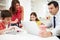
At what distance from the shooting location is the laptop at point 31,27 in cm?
Answer: 120

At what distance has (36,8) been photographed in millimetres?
1221

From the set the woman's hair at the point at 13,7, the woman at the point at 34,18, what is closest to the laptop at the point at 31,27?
the woman at the point at 34,18

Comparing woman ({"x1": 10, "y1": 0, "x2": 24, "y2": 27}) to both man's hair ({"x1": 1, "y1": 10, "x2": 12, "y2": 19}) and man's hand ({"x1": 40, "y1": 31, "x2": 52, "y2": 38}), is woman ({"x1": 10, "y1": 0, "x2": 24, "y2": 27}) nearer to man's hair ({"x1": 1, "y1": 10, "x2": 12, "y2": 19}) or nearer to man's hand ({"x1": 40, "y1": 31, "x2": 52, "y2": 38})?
man's hair ({"x1": 1, "y1": 10, "x2": 12, "y2": 19})

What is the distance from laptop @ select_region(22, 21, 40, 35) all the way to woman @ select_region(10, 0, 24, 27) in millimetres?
63

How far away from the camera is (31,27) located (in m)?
1.21

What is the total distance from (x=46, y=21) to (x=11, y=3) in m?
0.36

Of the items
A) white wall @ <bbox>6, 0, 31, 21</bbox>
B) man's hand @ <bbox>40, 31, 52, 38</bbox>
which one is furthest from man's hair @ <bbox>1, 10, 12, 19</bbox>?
man's hand @ <bbox>40, 31, 52, 38</bbox>

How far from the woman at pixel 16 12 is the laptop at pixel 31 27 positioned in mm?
63

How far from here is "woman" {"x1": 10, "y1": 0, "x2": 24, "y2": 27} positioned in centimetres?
117

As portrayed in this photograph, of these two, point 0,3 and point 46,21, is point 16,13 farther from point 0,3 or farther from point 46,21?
point 46,21

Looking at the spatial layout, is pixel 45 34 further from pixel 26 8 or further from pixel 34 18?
pixel 26 8

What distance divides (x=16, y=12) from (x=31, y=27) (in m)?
0.19

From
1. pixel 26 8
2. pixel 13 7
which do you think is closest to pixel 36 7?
pixel 26 8

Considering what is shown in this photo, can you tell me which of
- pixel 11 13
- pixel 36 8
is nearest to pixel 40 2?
pixel 36 8
